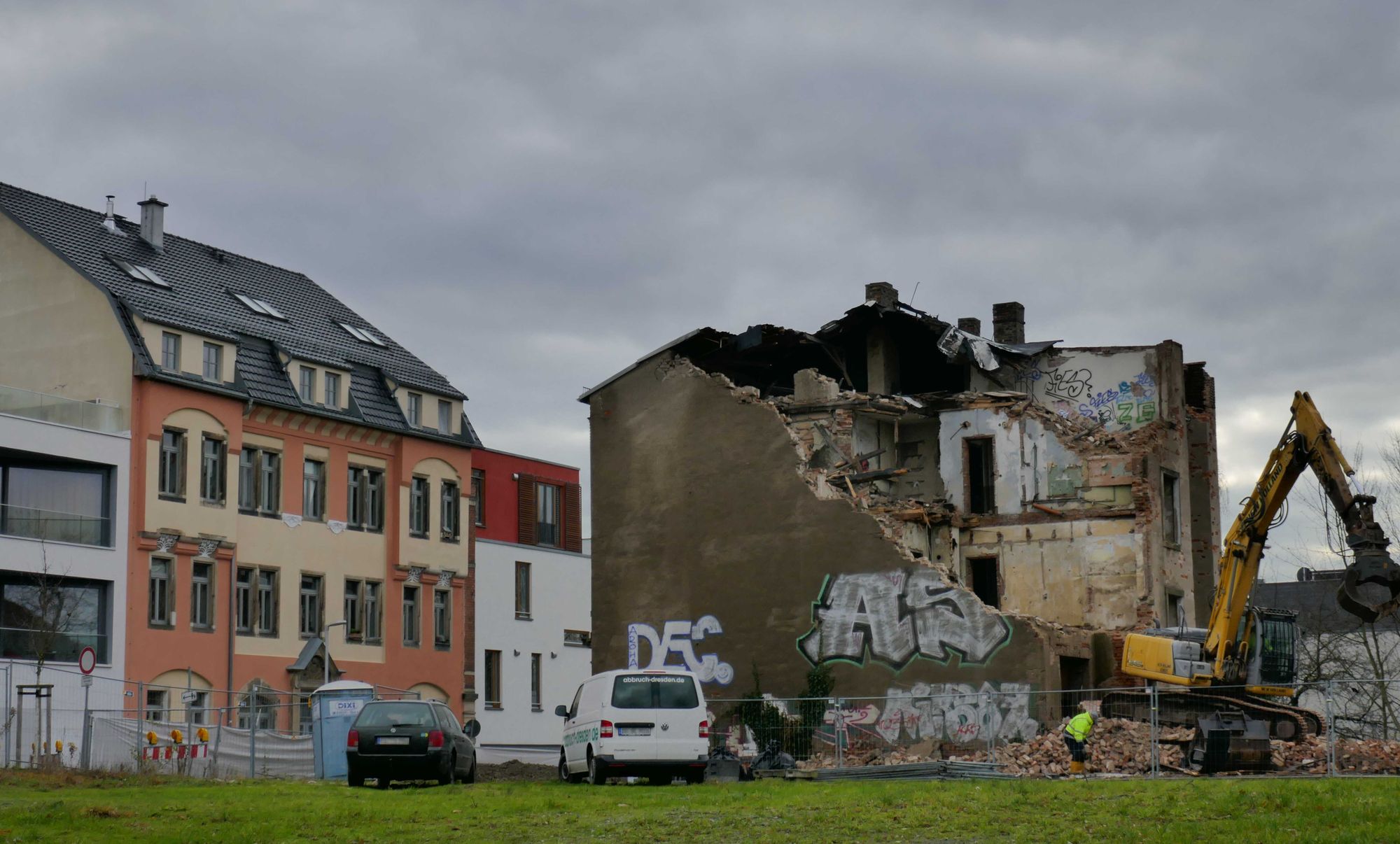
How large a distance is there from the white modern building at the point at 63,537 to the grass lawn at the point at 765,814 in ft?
56.2

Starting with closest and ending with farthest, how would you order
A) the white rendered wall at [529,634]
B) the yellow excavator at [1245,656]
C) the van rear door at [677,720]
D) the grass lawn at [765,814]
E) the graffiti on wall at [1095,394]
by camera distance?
the grass lawn at [765,814]
the van rear door at [677,720]
the yellow excavator at [1245,656]
the graffiti on wall at [1095,394]
the white rendered wall at [529,634]

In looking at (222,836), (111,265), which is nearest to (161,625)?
(111,265)

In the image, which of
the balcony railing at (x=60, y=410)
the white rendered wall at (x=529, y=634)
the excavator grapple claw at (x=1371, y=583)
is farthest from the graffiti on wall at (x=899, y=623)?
the white rendered wall at (x=529, y=634)

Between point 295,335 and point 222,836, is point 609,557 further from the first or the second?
point 222,836

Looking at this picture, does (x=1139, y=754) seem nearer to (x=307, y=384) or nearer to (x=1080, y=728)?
(x=1080, y=728)

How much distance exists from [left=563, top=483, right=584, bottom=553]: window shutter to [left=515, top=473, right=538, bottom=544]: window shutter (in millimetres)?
2099

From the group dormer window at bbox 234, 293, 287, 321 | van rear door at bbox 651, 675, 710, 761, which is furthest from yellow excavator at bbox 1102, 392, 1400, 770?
dormer window at bbox 234, 293, 287, 321

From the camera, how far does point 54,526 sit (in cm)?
4012

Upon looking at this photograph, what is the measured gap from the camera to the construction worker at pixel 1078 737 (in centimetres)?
2583

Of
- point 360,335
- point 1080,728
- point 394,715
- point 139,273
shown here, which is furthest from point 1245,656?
point 360,335

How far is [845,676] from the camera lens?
3478cm

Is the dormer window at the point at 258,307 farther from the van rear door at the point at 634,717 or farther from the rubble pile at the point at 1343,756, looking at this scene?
the rubble pile at the point at 1343,756

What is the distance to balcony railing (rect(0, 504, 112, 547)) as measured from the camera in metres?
39.2

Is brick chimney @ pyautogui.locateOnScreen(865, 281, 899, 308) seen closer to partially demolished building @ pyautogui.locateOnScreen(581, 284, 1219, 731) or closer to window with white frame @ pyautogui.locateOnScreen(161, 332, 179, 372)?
partially demolished building @ pyautogui.locateOnScreen(581, 284, 1219, 731)
